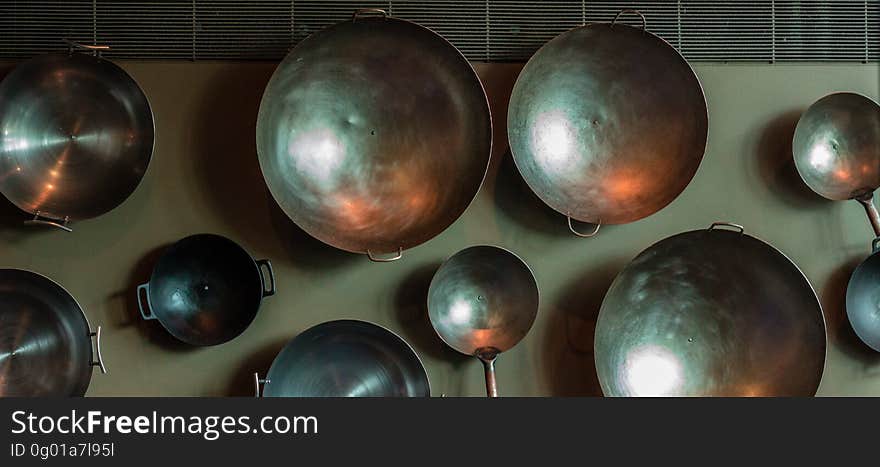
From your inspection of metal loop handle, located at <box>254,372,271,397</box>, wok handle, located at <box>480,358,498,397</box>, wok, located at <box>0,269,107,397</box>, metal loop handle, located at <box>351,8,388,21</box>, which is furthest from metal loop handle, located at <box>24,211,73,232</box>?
wok handle, located at <box>480,358,498,397</box>

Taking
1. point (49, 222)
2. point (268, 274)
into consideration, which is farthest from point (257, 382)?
point (49, 222)

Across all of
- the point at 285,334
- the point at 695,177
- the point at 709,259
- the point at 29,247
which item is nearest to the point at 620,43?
the point at 695,177

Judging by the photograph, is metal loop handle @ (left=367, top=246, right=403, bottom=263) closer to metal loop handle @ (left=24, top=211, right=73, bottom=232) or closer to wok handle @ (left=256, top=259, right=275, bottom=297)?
wok handle @ (left=256, top=259, right=275, bottom=297)

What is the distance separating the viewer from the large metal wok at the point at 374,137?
2.66m

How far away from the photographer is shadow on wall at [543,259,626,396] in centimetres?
281

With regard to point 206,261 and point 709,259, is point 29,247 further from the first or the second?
point 709,259

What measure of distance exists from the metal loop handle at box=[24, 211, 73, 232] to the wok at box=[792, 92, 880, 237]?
226cm

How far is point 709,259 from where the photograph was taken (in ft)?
8.87

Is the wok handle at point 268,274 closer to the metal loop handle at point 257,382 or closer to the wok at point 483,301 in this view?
the metal loop handle at point 257,382

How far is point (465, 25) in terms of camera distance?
292 centimetres

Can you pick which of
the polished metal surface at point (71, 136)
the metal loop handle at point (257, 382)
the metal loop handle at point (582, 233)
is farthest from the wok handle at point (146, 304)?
the metal loop handle at point (582, 233)

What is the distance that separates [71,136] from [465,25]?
4.18 feet

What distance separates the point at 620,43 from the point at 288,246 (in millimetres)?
1207

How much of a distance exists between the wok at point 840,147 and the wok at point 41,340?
224 centimetres
